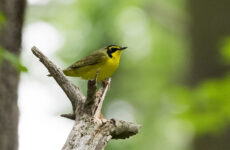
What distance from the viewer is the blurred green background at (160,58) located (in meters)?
8.17

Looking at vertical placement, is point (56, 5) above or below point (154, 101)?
above

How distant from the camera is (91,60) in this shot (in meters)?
6.34

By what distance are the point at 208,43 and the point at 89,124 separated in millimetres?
6345

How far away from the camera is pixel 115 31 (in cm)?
1363

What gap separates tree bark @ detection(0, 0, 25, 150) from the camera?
220 inches

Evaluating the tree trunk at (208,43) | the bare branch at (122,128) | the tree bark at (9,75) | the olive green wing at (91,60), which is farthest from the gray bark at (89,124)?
the tree trunk at (208,43)

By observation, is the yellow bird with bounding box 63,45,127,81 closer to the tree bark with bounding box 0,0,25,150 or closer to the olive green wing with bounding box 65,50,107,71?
the olive green wing with bounding box 65,50,107,71

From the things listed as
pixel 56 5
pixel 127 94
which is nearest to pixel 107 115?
pixel 127 94

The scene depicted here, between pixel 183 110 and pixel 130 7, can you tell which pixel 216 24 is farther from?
pixel 130 7

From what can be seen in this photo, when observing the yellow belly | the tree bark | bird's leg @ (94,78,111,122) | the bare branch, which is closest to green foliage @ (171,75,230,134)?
the yellow belly

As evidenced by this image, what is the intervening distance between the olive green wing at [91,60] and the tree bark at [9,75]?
79 cm

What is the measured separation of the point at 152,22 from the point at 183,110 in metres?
11.8

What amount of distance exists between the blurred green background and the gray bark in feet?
12.0

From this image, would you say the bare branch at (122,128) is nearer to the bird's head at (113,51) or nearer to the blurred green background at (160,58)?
the bird's head at (113,51)
